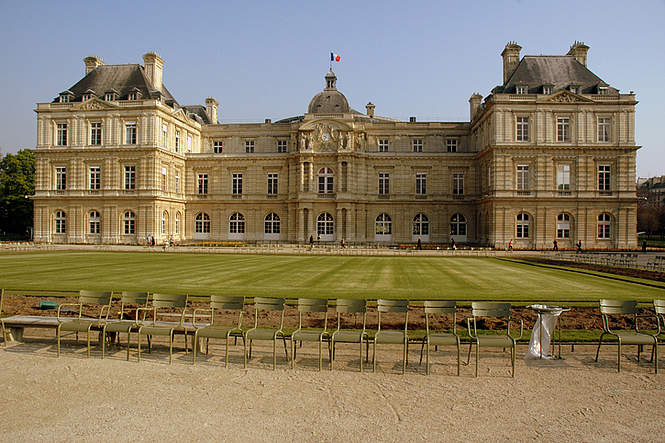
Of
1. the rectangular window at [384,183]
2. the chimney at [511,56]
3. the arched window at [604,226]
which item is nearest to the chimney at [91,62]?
the rectangular window at [384,183]

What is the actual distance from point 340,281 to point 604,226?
3868 cm

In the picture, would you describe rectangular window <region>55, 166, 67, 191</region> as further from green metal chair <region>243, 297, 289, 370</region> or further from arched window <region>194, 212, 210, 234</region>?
green metal chair <region>243, 297, 289, 370</region>

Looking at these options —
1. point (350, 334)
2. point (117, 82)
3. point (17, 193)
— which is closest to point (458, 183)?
point (117, 82)

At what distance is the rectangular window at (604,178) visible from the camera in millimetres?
47938

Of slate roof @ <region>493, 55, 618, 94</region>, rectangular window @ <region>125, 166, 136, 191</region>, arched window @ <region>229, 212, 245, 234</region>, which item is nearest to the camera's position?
slate roof @ <region>493, 55, 618, 94</region>

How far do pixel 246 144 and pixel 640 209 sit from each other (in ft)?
267

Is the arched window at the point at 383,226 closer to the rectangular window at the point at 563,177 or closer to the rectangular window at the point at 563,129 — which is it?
the rectangular window at the point at 563,177

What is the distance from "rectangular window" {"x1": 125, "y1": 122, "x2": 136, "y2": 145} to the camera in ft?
170

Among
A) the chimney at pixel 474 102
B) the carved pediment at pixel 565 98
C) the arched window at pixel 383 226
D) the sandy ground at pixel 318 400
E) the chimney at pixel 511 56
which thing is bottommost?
the sandy ground at pixel 318 400

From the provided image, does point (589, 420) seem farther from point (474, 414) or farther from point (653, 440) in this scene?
point (474, 414)

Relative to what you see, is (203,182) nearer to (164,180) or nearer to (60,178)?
(164,180)

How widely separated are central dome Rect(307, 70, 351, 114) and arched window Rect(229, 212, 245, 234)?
1644 centimetres

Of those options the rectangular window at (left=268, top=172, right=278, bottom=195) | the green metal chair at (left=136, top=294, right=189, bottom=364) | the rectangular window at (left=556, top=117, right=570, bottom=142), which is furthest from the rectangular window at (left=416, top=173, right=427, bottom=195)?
the green metal chair at (left=136, top=294, right=189, bottom=364)

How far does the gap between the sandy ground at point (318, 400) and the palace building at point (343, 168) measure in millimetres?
40663
